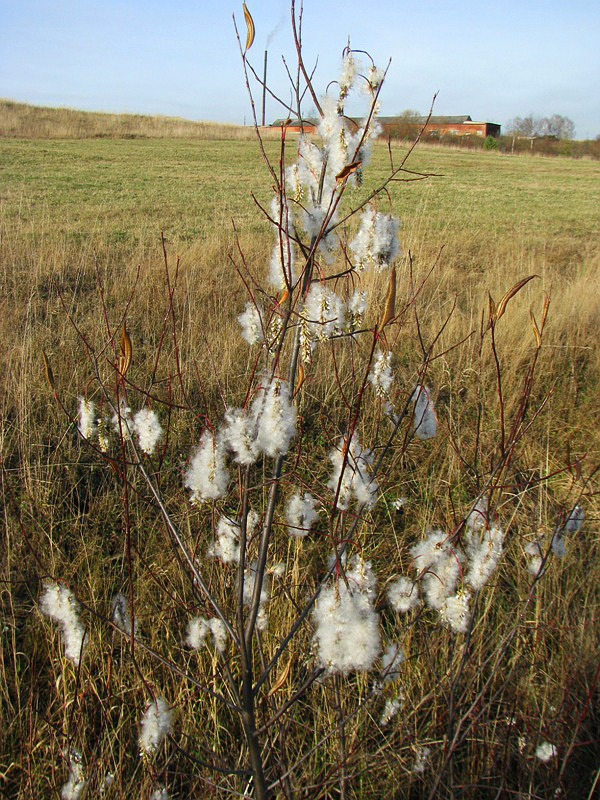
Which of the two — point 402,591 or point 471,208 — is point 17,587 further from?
point 471,208

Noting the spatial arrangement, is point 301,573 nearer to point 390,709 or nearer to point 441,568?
point 390,709

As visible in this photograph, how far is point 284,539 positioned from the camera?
2.10m

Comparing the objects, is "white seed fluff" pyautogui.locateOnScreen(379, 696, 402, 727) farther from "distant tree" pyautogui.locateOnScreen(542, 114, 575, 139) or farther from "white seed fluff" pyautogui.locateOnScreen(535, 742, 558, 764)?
"distant tree" pyautogui.locateOnScreen(542, 114, 575, 139)

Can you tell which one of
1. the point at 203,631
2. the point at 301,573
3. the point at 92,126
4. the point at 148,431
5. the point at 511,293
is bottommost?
the point at 301,573

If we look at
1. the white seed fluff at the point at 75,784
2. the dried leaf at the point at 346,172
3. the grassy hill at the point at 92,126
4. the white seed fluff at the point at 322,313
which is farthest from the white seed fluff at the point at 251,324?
the grassy hill at the point at 92,126

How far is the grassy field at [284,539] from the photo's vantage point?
1.36m

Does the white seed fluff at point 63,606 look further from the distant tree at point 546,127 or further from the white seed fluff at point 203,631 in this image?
the distant tree at point 546,127

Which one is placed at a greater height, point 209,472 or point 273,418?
point 273,418

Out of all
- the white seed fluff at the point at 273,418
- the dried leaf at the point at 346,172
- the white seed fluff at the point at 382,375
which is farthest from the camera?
the white seed fluff at the point at 382,375

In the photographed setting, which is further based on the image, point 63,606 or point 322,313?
point 63,606

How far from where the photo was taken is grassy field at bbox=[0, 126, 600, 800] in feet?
4.47

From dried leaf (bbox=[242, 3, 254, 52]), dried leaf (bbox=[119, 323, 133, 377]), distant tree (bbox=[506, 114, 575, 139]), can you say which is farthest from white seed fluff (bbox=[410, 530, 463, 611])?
distant tree (bbox=[506, 114, 575, 139])

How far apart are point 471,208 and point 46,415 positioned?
41.2ft

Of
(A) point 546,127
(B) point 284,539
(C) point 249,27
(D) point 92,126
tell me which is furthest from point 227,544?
(A) point 546,127
